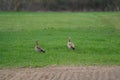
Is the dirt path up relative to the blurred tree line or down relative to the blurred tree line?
up

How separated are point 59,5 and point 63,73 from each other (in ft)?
203

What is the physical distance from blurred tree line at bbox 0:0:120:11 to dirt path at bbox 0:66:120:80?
58104 millimetres

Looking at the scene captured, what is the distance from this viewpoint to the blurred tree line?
75.1 m

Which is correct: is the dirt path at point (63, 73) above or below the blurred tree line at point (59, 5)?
above

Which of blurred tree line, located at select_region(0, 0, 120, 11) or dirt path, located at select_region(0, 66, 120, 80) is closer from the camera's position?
dirt path, located at select_region(0, 66, 120, 80)

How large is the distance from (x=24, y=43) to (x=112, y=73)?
33.8 ft

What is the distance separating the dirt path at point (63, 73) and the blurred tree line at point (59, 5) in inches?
2288

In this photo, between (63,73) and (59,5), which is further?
(59,5)

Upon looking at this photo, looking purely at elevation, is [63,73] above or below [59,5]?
above

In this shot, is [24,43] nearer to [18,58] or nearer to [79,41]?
[79,41]

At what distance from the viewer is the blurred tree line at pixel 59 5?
75125 mm

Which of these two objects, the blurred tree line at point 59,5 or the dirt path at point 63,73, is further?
the blurred tree line at point 59,5

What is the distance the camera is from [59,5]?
7738 centimetres

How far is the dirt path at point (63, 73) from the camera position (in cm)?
1512
